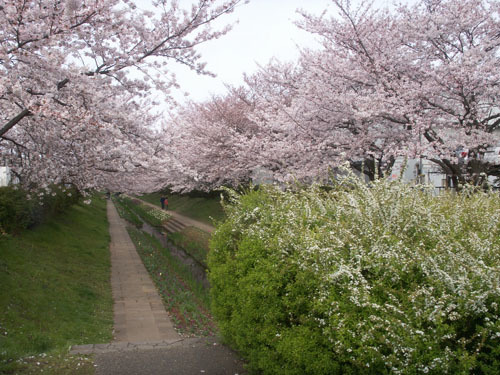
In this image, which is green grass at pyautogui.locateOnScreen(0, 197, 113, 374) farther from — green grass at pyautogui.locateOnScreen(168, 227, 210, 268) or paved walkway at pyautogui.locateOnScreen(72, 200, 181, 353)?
green grass at pyautogui.locateOnScreen(168, 227, 210, 268)

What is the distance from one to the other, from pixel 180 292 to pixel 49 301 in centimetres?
364

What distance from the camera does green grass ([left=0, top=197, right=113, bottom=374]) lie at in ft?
15.4

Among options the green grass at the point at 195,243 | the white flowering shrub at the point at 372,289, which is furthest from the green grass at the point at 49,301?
the green grass at the point at 195,243

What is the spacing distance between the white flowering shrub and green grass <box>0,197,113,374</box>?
199 centimetres

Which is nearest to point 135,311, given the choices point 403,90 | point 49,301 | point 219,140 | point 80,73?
point 49,301

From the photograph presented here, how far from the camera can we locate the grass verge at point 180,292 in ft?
29.2

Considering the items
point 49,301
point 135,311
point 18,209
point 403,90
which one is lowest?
point 135,311

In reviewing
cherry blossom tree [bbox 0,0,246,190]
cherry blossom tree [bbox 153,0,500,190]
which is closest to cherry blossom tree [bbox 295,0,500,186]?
cherry blossom tree [bbox 153,0,500,190]

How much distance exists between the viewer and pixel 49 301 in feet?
29.9

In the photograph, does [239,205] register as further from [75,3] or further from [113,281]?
[113,281]

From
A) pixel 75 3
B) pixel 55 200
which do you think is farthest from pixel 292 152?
pixel 55 200

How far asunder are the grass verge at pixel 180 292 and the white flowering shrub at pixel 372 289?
4.44 metres

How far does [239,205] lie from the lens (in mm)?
5652

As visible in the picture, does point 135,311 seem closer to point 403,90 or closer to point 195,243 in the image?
point 195,243
